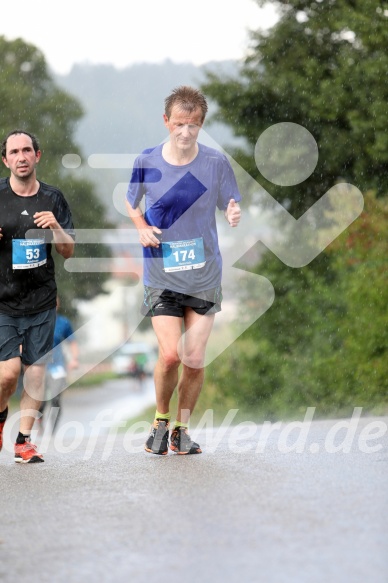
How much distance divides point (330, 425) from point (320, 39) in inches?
706

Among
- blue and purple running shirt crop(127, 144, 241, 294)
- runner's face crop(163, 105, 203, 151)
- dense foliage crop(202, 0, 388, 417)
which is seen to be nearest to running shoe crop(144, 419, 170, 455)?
blue and purple running shirt crop(127, 144, 241, 294)

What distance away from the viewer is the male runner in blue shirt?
8.34 m

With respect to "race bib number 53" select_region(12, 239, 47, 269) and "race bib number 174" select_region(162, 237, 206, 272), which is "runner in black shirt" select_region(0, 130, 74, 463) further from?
"race bib number 174" select_region(162, 237, 206, 272)

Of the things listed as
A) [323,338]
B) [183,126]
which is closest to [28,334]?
[183,126]

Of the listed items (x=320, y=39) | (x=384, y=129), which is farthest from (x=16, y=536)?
(x=320, y=39)

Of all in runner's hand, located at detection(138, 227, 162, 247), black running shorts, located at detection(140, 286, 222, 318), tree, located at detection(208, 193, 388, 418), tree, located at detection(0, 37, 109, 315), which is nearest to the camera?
runner's hand, located at detection(138, 227, 162, 247)

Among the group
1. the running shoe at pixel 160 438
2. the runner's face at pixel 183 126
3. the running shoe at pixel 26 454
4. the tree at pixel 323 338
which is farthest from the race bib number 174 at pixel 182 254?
the tree at pixel 323 338

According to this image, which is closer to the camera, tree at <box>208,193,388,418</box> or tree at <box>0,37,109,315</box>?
tree at <box>208,193,388,418</box>

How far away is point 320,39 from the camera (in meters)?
27.4

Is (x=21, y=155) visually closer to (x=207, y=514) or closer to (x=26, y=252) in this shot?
(x=26, y=252)

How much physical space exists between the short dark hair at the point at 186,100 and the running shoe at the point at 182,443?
192 centimetres

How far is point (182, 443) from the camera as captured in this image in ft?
28.2

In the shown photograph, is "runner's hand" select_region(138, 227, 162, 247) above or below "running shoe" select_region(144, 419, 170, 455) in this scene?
above

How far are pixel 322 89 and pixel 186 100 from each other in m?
18.3
